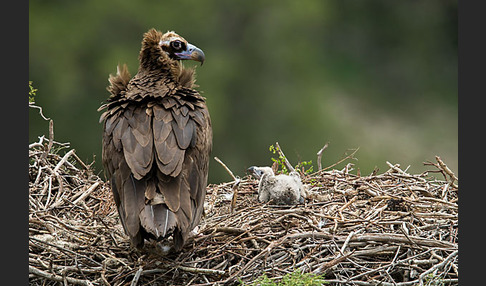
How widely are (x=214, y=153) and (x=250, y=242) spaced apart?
6886 mm

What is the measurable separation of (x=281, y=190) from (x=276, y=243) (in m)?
0.75

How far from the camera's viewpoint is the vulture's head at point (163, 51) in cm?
463

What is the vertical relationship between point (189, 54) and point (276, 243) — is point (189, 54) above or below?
above

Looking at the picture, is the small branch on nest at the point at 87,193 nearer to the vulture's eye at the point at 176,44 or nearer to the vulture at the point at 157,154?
the vulture at the point at 157,154

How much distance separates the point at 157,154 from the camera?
382cm

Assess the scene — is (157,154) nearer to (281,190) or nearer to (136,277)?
(136,277)

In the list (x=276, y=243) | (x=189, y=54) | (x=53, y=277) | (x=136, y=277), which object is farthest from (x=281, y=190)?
(x=53, y=277)

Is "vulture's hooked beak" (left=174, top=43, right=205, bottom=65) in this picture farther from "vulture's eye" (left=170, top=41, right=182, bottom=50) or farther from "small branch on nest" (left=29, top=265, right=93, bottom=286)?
"small branch on nest" (left=29, top=265, right=93, bottom=286)

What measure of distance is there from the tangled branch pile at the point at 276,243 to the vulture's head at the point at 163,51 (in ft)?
3.15

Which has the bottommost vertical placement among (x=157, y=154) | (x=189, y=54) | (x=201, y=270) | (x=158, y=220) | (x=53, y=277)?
(x=53, y=277)

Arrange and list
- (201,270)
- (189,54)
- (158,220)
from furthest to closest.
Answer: (189,54)
(201,270)
(158,220)

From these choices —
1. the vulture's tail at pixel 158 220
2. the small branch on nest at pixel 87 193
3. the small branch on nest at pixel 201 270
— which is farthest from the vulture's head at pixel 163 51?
the small branch on nest at pixel 201 270

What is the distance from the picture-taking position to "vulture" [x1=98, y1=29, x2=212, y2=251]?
367 cm

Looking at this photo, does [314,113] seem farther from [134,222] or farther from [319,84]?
[134,222]
